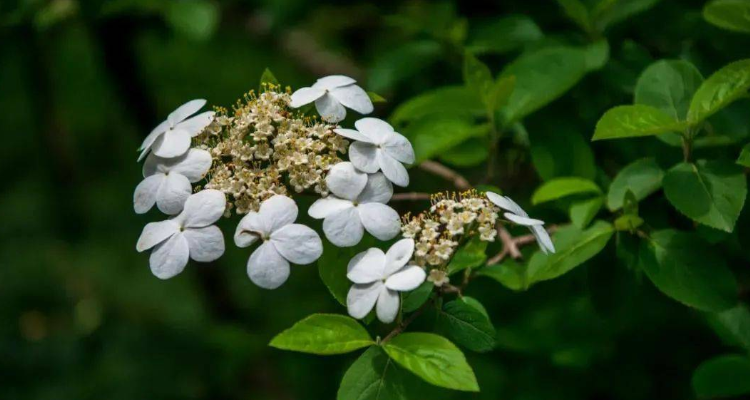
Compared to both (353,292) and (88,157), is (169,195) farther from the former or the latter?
(88,157)

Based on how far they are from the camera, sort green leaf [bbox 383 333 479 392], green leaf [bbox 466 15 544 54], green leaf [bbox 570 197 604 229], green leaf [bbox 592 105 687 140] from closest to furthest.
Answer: green leaf [bbox 383 333 479 392] → green leaf [bbox 592 105 687 140] → green leaf [bbox 570 197 604 229] → green leaf [bbox 466 15 544 54]

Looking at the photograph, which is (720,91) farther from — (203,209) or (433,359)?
(203,209)

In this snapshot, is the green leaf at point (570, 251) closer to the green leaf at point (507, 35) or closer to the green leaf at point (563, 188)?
the green leaf at point (563, 188)

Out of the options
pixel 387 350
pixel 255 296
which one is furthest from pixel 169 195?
pixel 255 296

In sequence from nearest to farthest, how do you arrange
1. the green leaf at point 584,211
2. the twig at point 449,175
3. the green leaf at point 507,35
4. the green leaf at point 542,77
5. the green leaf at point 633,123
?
the green leaf at point 633,123 < the green leaf at point 584,211 < the green leaf at point 542,77 < the twig at point 449,175 < the green leaf at point 507,35

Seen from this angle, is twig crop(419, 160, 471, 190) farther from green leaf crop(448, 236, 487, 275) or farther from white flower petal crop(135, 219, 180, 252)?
white flower petal crop(135, 219, 180, 252)

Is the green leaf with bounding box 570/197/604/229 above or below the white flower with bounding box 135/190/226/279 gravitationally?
below

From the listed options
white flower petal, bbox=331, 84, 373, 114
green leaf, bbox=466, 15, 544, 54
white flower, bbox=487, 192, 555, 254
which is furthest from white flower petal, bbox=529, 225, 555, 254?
green leaf, bbox=466, 15, 544, 54

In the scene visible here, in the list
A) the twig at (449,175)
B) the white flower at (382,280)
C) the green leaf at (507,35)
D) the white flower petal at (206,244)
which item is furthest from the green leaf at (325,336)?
the green leaf at (507,35)
